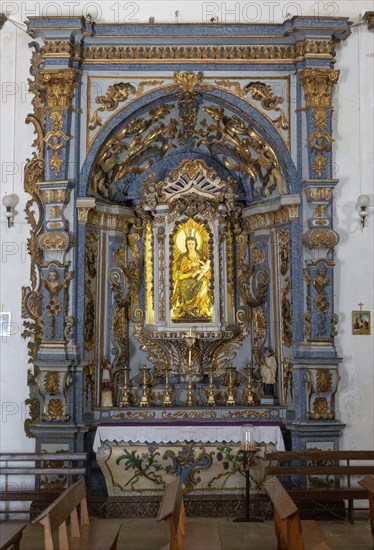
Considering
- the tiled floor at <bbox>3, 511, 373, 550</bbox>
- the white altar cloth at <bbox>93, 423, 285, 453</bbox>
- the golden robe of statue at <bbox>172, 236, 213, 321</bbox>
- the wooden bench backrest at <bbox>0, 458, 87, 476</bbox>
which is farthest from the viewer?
the golden robe of statue at <bbox>172, 236, 213, 321</bbox>

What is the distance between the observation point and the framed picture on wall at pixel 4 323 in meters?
10.4

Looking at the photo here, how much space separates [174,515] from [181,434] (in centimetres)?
368

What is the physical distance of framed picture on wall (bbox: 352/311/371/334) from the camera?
10.4 meters

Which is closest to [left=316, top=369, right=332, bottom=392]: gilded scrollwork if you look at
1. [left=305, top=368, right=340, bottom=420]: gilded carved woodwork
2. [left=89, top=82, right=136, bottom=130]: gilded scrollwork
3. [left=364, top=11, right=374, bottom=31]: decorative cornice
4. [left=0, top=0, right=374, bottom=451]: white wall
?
[left=305, top=368, right=340, bottom=420]: gilded carved woodwork

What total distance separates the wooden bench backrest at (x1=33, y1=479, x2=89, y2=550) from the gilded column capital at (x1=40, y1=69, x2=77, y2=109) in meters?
5.04

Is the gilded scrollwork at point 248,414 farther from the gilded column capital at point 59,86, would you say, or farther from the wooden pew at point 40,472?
the gilded column capital at point 59,86

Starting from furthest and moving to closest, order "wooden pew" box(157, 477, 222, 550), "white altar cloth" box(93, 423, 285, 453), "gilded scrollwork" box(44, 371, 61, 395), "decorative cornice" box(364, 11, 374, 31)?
"decorative cornice" box(364, 11, 374, 31) → "white altar cloth" box(93, 423, 285, 453) → "gilded scrollwork" box(44, 371, 61, 395) → "wooden pew" box(157, 477, 222, 550)

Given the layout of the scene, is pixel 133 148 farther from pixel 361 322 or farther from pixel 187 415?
pixel 361 322

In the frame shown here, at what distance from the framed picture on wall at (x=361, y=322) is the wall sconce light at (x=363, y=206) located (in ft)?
3.81

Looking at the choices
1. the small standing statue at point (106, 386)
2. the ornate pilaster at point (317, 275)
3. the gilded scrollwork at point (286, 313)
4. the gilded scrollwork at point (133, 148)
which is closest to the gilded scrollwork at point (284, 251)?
the gilded scrollwork at point (286, 313)

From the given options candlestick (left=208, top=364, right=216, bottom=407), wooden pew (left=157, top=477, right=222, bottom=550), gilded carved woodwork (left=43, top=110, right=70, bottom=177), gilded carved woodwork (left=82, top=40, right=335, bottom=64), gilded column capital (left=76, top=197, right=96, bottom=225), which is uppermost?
gilded carved woodwork (left=82, top=40, right=335, bottom=64)

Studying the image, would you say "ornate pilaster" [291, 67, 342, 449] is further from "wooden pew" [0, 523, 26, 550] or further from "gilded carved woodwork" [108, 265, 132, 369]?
"wooden pew" [0, 523, 26, 550]

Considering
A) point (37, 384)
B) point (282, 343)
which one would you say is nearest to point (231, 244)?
point (282, 343)

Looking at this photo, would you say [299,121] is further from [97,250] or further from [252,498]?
[252,498]
